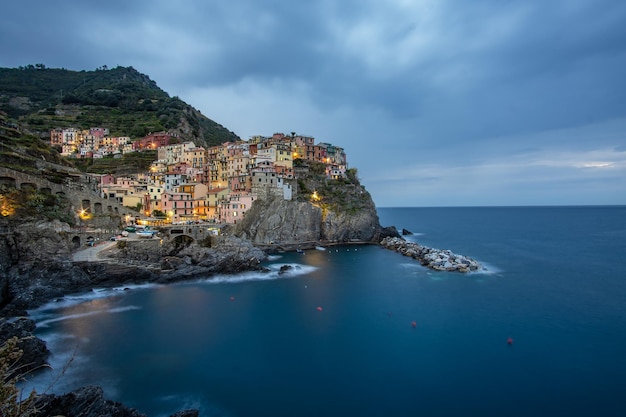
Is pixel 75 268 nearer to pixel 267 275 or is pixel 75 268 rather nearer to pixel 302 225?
pixel 267 275

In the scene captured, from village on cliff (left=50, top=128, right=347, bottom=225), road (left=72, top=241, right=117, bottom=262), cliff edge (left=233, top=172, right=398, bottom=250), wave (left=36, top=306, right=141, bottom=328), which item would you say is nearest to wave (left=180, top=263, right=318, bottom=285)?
wave (left=36, top=306, right=141, bottom=328)

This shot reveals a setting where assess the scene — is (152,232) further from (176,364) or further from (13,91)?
(13,91)

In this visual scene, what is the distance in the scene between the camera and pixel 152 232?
3594 cm

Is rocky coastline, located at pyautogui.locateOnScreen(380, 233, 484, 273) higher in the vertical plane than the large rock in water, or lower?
lower

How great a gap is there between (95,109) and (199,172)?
47447 mm

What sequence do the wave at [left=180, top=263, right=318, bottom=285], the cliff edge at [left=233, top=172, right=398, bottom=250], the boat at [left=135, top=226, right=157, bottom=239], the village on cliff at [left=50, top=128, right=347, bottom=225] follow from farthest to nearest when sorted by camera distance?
the cliff edge at [left=233, top=172, right=398, bottom=250] → the village on cliff at [left=50, top=128, right=347, bottom=225] → the boat at [left=135, top=226, right=157, bottom=239] → the wave at [left=180, top=263, right=318, bottom=285]

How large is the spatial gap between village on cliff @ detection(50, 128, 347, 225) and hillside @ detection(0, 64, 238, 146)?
5888 mm

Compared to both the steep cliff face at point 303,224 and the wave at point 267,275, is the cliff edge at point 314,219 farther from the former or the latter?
the wave at point 267,275

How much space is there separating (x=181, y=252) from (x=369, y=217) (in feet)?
103

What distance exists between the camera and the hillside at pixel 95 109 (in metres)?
76.6

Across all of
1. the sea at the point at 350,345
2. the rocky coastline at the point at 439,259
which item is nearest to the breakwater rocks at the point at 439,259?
the rocky coastline at the point at 439,259

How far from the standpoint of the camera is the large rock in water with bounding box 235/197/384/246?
1918 inches

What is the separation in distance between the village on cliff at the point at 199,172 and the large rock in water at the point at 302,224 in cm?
194

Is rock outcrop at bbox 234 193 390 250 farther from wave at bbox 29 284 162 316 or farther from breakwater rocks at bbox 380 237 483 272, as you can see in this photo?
wave at bbox 29 284 162 316
